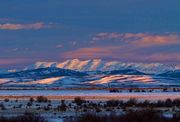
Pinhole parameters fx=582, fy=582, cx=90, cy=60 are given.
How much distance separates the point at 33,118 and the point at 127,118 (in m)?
4.95

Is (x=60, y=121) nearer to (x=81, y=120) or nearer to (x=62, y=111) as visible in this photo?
(x=81, y=120)

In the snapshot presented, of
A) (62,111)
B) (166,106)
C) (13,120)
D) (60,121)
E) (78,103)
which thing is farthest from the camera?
(78,103)

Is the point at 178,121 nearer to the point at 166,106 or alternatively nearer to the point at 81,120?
the point at 81,120

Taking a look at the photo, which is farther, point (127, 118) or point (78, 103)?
point (78, 103)

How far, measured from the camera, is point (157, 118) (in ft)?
104

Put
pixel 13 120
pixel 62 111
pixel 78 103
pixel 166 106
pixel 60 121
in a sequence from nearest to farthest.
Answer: pixel 13 120
pixel 60 121
pixel 62 111
pixel 166 106
pixel 78 103

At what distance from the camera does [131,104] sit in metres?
53.0

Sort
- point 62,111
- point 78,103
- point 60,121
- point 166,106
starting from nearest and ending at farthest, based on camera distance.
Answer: point 60,121, point 62,111, point 166,106, point 78,103

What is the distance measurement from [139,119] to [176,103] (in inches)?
967

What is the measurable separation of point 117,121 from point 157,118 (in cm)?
271

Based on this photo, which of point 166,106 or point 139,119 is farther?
Result: point 166,106

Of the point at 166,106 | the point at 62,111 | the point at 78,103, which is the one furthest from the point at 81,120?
the point at 78,103

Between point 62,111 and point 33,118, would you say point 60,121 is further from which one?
point 62,111

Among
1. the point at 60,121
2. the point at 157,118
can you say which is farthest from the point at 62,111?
the point at 157,118
